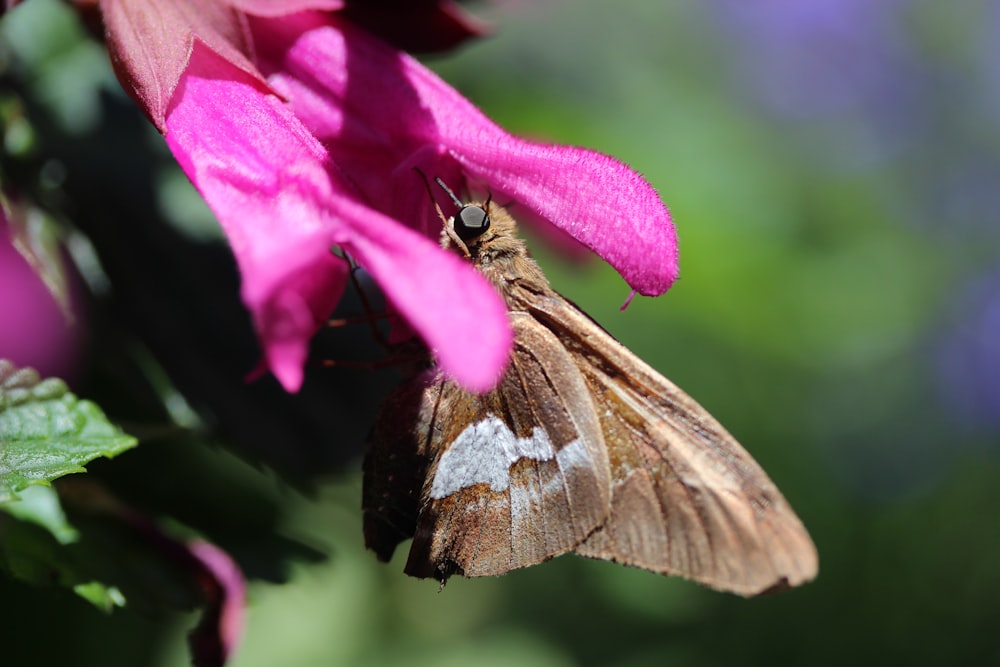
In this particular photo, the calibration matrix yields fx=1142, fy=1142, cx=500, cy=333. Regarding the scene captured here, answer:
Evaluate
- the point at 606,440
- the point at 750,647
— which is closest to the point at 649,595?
the point at 750,647

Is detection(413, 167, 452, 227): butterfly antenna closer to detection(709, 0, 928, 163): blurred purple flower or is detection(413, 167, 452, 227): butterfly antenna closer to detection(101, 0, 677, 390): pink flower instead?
detection(101, 0, 677, 390): pink flower

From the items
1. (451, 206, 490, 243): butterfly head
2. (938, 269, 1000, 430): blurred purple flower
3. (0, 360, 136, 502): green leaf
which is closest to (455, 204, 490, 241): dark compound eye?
(451, 206, 490, 243): butterfly head

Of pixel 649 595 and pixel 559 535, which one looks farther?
pixel 649 595

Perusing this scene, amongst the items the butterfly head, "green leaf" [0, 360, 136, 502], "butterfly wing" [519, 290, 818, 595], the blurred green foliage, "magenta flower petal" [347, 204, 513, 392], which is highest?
"magenta flower petal" [347, 204, 513, 392]

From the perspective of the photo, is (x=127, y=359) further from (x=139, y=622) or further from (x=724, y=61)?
(x=724, y=61)

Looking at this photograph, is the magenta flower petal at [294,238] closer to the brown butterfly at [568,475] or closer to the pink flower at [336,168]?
the pink flower at [336,168]

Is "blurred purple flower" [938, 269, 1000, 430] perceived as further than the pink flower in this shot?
Yes
